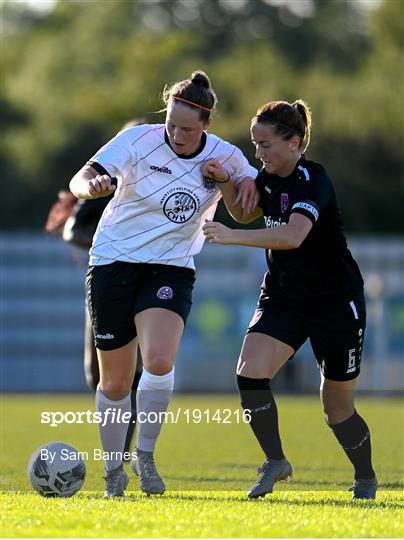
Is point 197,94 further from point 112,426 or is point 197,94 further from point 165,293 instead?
point 112,426

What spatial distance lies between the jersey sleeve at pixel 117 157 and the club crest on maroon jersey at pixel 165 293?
2.07ft

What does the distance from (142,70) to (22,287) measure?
20.3m

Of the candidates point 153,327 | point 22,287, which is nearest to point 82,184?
point 153,327

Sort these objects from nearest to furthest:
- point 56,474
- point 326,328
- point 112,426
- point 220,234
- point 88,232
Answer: point 220,234 → point 56,474 → point 326,328 → point 112,426 → point 88,232

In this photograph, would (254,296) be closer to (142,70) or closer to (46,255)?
(46,255)

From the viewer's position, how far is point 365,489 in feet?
22.0

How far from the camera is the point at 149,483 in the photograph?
21.3 feet

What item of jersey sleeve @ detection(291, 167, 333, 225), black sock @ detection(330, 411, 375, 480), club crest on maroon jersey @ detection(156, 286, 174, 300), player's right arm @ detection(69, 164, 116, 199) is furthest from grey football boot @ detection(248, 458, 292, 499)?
player's right arm @ detection(69, 164, 116, 199)

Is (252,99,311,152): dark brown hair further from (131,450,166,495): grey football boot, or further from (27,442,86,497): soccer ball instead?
(27,442,86,497): soccer ball

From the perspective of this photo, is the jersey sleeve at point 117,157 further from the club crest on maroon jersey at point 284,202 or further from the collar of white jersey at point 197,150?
the club crest on maroon jersey at point 284,202

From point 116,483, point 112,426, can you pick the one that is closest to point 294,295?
point 112,426

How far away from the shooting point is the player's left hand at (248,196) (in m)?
6.69

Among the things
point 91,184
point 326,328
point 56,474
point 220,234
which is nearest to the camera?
point 220,234

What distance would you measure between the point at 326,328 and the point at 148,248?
999 millimetres
